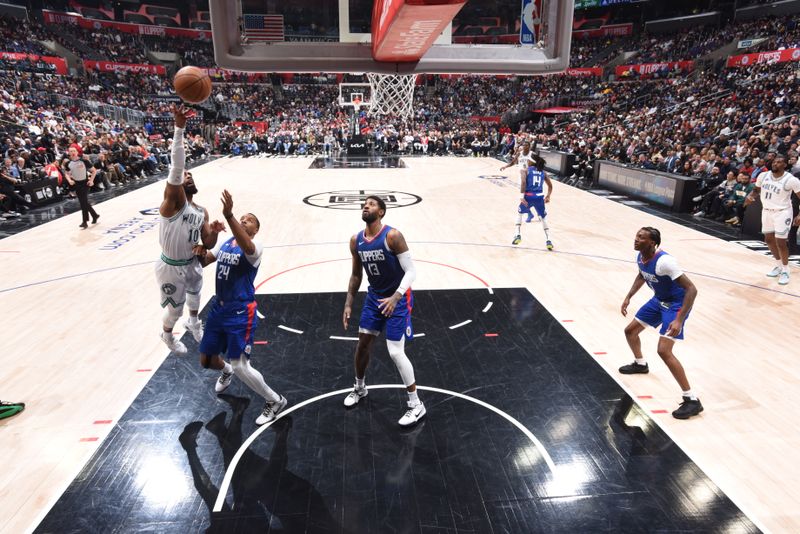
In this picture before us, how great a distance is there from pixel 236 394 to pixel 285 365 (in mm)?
633

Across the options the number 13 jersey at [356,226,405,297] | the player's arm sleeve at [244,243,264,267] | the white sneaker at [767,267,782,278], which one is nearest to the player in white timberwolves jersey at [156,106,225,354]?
the player's arm sleeve at [244,243,264,267]

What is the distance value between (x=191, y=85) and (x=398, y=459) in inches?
140

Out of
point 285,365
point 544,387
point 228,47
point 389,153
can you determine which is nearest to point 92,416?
point 285,365

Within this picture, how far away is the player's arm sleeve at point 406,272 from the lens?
3984mm

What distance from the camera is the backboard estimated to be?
7.13m

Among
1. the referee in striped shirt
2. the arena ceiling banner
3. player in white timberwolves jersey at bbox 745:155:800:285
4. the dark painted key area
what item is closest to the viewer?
the dark painted key area

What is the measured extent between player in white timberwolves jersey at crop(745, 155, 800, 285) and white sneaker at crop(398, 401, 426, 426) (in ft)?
21.4

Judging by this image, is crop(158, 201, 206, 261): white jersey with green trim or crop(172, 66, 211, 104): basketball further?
crop(158, 201, 206, 261): white jersey with green trim

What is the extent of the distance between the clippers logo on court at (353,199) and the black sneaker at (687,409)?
9.75m

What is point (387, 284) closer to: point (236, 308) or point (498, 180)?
point (236, 308)

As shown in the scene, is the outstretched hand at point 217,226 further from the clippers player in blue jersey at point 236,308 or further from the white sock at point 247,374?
the white sock at point 247,374

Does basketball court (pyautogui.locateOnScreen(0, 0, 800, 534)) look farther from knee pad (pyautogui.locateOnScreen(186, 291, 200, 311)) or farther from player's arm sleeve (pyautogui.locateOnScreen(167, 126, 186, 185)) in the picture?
player's arm sleeve (pyautogui.locateOnScreen(167, 126, 186, 185))

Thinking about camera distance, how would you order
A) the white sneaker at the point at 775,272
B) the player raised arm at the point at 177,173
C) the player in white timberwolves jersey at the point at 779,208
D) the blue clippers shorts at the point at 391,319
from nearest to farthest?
1. the player raised arm at the point at 177,173
2. the blue clippers shorts at the point at 391,319
3. the player in white timberwolves jersey at the point at 779,208
4. the white sneaker at the point at 775,272

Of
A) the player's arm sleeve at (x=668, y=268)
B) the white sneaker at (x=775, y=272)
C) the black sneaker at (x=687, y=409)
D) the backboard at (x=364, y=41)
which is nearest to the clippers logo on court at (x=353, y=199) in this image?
the backboard at (x=364, y=41)
